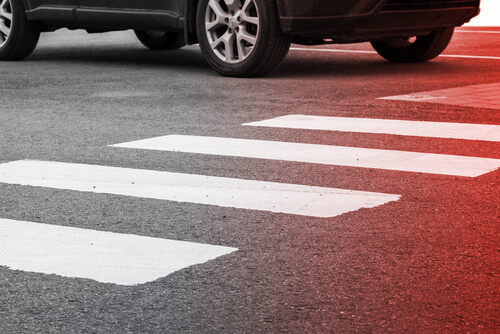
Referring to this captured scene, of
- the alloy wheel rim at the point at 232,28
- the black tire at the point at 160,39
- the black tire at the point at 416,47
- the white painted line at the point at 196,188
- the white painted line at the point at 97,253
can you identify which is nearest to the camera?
the white painted line at the point at 97,253

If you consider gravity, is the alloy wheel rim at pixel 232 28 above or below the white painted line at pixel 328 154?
above

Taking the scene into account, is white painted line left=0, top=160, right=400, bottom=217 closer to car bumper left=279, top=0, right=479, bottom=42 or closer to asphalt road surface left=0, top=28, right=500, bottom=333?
asphalt road surface left=0, top=28, right=500, bottom=333

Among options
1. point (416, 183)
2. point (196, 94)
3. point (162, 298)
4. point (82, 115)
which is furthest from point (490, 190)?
point (196, 94)

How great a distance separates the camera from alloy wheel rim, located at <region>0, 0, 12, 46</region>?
1042cm

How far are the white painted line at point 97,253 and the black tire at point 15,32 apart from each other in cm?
699

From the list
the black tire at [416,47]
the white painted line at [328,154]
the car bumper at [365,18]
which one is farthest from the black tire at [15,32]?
the white painted line at [328,154]

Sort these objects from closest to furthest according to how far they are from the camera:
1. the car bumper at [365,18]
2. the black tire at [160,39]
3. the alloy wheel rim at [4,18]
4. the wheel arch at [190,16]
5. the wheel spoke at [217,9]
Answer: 1. the car bumper at [365,18]
2. the wheel spoke at [217,9]
3. the wheel arch at [190,16]
4. the alloy wheel rim at [4,18]
5. the black tire at [160,39]

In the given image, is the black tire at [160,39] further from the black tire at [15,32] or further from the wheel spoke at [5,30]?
the wheel spoke at [5,30]

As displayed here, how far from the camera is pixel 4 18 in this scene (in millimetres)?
10578

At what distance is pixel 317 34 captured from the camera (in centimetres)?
816

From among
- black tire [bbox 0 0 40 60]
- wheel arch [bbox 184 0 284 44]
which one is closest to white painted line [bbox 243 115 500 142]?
wheel arch [bbox 184 0 284 44]

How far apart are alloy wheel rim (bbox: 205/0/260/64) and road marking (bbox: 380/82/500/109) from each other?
1.60m

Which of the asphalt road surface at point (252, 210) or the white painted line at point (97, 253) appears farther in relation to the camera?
the white painted line at point (97, 253)

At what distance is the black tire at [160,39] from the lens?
12.0 m
